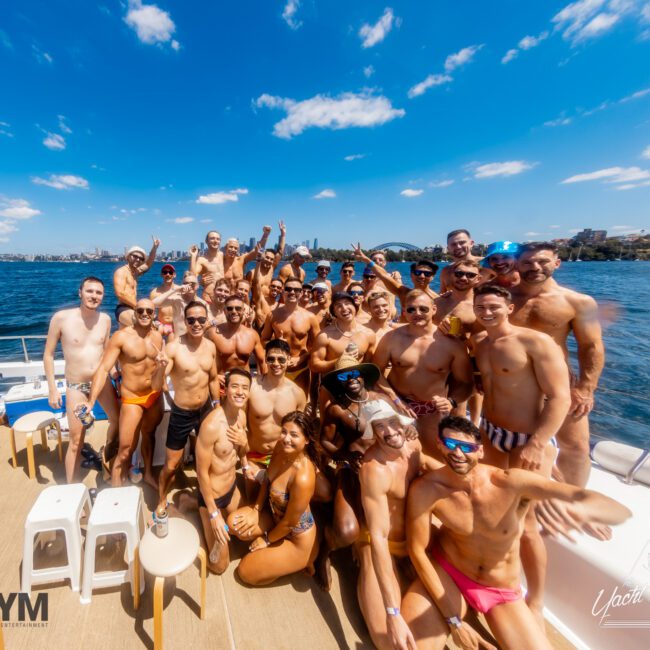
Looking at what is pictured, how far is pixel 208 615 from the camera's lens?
8.41ft

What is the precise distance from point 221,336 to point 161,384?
1.15m

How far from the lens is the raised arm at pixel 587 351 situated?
303cm

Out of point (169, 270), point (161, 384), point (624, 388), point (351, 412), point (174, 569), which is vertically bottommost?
point (624, 388)

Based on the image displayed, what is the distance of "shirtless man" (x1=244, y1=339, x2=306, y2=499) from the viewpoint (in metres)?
3.46

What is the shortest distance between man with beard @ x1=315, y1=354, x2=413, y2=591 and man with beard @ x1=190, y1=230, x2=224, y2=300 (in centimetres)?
453

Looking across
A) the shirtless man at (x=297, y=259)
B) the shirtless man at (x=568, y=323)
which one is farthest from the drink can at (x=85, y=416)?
the shirtless man at (x=568, y=323)

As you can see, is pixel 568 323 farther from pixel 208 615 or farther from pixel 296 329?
pixel 208 615

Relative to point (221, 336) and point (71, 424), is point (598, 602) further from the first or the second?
point (71, 424)

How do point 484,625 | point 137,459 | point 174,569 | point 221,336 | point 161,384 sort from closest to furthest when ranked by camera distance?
point 174,569
point 484,625
point 161,384
point 137,459
point 221,336

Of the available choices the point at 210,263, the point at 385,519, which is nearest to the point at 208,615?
the point at 385,519

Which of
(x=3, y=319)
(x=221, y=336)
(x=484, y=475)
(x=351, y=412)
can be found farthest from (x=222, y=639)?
(x=3, y=319)

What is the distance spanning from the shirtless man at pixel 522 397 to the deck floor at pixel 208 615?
0.83 metres

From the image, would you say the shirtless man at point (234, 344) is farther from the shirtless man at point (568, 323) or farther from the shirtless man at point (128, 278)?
the shirtless man at point (568, 323)

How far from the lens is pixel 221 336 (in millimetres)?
4602
